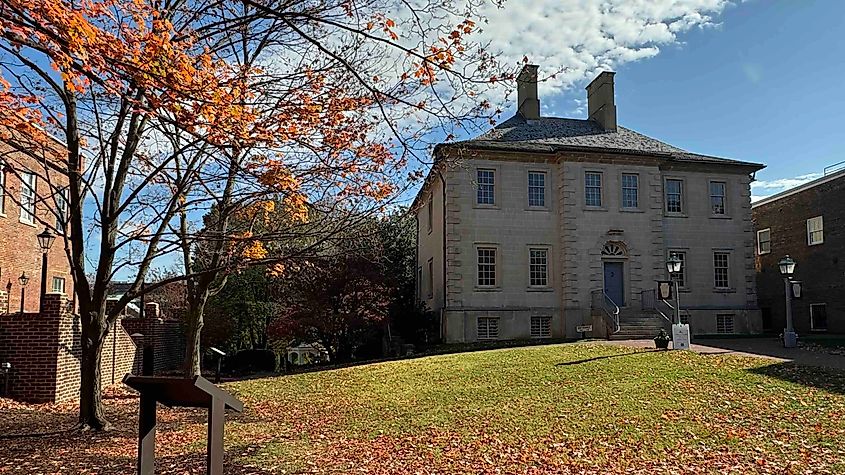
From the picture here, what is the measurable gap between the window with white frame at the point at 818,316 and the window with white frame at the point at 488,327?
1481cm

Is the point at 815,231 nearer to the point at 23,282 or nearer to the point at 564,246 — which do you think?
the point at 564,246

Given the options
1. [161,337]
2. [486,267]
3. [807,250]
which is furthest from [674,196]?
[161,337]

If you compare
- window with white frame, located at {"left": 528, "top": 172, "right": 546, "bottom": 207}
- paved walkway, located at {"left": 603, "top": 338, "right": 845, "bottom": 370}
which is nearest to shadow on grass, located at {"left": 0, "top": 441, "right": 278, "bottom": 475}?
paved walkway, located at {"left": 603, "top": 338, "right": 845, "bottom": 370}

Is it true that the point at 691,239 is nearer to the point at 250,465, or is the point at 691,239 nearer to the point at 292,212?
the point at 292,212

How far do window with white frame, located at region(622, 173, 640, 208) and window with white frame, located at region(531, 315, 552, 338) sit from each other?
571cm

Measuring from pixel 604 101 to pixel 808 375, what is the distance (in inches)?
722

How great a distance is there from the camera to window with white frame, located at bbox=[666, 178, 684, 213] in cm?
2952

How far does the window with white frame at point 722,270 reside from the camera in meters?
29.5

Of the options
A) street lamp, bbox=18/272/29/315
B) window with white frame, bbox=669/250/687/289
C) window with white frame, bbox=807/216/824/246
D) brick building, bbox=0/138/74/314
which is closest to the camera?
brick building, bbox=0/138/74/314

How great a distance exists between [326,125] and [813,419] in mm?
8557

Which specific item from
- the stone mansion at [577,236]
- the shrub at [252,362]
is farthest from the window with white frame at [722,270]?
the shrub at [252,362]

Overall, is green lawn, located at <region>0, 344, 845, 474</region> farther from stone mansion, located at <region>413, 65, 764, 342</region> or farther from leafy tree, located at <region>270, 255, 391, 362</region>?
stone mansion, located at <region>413, 65, 764, 342</region>

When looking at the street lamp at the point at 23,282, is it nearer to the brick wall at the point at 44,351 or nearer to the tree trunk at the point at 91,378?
the brick wall at the point at 44,351

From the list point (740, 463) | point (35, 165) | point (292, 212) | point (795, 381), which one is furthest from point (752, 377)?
point (35, 165)
